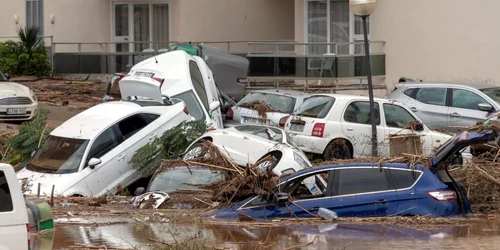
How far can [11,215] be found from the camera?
9.02 metres

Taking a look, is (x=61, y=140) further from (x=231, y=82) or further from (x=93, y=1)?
(x=93, y=1)

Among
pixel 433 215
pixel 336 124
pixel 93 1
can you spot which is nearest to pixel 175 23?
pixel 93 1

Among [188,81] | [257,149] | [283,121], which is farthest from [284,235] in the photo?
[188,81]

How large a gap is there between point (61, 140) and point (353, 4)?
6.09 m

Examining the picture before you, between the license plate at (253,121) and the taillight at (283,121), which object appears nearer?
the taillight at (283,121)

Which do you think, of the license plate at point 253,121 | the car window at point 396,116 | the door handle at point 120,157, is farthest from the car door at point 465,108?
the door handle at point 120,157

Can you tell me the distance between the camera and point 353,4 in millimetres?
18562

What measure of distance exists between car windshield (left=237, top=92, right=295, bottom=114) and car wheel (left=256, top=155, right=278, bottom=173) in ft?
17.2

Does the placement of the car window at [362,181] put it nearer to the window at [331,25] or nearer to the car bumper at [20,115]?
the car bumper at [20,115]

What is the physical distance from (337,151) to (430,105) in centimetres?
334

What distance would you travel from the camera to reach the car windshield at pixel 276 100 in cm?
2120

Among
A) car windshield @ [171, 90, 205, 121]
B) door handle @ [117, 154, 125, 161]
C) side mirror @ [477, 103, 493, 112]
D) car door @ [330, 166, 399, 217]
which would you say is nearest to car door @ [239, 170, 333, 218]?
car door @ [330, 166, 399, 217]

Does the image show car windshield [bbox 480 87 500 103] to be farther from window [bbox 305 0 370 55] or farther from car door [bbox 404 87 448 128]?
window [bbox 305 0 370 55]

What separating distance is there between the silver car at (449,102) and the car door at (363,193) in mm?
7345
